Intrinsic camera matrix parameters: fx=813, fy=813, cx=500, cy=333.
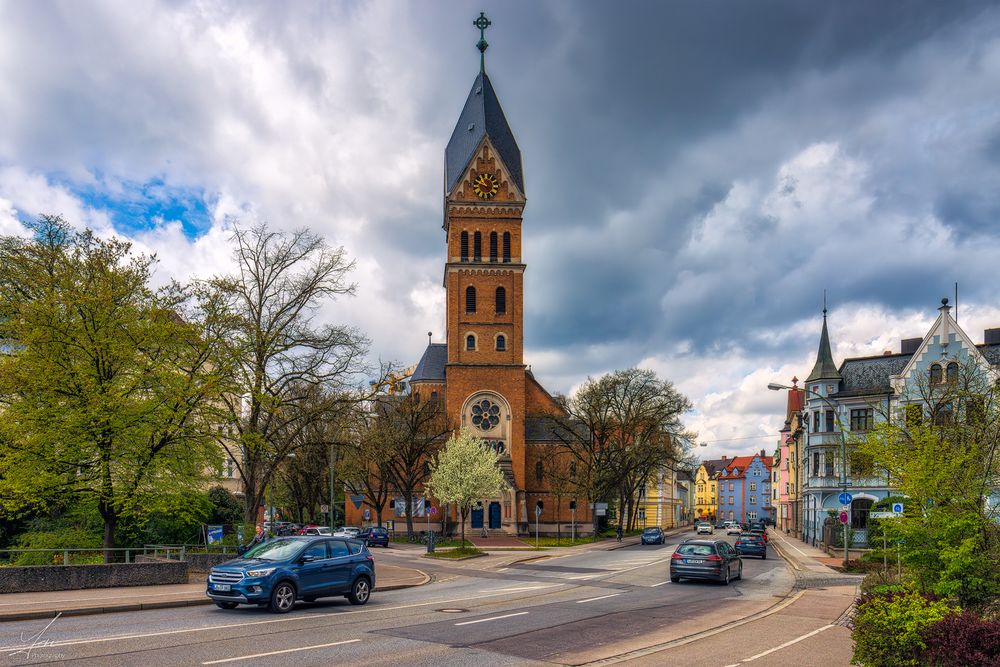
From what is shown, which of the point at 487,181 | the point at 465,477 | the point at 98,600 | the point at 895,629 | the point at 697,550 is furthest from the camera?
the point at 487,181

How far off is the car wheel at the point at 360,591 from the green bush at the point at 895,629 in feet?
39.0

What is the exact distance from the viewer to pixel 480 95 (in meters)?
67.2

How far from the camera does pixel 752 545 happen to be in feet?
128

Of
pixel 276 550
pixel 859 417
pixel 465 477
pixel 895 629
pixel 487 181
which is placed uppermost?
pixel 487 181

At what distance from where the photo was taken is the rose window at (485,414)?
62.4 meters

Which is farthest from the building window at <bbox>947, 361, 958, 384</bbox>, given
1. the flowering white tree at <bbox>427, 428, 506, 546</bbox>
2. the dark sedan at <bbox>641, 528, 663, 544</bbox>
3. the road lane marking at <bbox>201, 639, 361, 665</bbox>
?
the road lane marking at <bbox>201, 639, 361, 665</bbox>

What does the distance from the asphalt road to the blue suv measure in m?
0.34

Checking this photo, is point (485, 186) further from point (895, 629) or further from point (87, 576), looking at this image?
point (895, 629)

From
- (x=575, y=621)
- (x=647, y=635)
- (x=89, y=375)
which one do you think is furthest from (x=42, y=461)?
(x=647, y=635)

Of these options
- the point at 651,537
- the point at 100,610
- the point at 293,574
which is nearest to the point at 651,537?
the point at 651,537

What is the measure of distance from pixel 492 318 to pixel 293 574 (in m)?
47.0

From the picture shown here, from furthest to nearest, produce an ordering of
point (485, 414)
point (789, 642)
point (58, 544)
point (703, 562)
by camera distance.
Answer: point (485, 414) < point (58, 544) < point (703, 562) < point (789, 642)

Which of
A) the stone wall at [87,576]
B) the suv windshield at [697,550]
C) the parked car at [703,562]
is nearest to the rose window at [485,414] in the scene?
the parked car at [703,562]

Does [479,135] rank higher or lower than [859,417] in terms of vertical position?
higher
